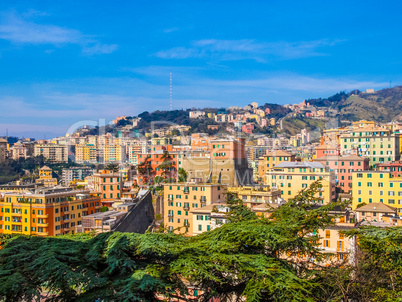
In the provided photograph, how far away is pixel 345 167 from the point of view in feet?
123

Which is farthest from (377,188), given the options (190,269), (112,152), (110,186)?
(112,152)

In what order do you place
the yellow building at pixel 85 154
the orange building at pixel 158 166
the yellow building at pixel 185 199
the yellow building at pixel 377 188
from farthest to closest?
the yellow building at pixel 85 154, the orange building at pixel 158 166, the yellow building at pixel 185 199, the yellow building at pixel 377 188

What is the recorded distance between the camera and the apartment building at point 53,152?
109569 mm

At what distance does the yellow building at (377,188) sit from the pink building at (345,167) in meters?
8.30

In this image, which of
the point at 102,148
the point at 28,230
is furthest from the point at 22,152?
the point at 28,230

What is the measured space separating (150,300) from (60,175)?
3304 inches

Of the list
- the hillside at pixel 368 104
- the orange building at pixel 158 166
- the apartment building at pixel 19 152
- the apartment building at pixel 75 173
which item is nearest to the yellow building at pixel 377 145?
the orange building at pixel 158 166

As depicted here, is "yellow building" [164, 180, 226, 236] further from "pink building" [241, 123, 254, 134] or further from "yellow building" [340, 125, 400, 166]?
"pink building" [241, 123, 254, 134]

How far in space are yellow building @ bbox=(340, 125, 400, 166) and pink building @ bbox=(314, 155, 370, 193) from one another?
6.47m

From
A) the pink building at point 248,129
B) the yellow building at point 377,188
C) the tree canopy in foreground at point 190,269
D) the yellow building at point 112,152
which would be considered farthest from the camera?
the pink building at point 248,129

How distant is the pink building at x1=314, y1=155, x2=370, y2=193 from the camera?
121 feet

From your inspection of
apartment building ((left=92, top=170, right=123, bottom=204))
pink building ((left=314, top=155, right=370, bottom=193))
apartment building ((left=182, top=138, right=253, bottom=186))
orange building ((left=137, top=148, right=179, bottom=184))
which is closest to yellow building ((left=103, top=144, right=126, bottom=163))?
orange building ((left=137, top=148, right=179, bottom=184))

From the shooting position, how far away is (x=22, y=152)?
340ft

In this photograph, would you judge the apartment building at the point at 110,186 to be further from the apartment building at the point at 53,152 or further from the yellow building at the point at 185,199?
the apartment building at the point at 53,152
